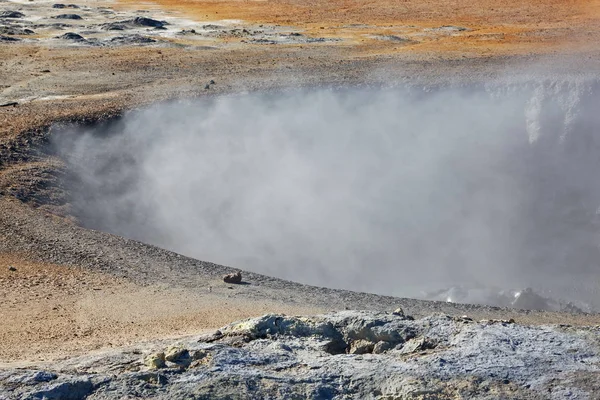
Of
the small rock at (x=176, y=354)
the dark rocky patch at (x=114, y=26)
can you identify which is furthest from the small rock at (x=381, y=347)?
the dark rocky patch at (x=114, y=26)

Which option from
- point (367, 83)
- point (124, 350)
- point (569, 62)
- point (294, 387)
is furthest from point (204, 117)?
point (294, 387)

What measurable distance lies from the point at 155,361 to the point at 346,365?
1.44m

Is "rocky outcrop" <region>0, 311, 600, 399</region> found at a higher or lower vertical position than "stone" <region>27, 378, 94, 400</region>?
higher

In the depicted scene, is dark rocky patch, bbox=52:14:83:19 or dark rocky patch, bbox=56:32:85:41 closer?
dark rocky patch, bbox=56:32:85:41

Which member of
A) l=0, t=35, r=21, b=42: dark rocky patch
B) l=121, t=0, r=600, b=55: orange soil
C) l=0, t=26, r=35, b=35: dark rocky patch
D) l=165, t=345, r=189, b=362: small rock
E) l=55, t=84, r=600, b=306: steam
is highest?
l=121, t=0, r=600, b=55: orange soil

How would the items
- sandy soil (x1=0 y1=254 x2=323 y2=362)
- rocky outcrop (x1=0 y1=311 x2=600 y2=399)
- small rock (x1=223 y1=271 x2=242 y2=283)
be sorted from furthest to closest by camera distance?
small rock (x1=223 y1=271 x2=242 y2=283) < sandy soil (x1=0 y1=254 x2=323 y2=362) < rocky outcrop (x1=0 y1=311 x2=600 y2=399)

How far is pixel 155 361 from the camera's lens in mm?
5930

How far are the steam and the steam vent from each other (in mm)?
52

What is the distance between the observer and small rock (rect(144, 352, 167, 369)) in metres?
5.90

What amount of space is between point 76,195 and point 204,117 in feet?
15.1

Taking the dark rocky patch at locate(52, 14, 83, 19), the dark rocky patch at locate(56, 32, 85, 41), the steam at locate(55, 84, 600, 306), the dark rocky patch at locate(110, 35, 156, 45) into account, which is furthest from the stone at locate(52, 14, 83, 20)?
the steam at locate(55, 84, 600, 306)

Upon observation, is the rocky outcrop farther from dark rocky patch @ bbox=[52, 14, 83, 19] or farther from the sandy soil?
dark rocky patch @ bbox=[52, 14, 83, 19]

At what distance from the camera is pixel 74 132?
15.7m

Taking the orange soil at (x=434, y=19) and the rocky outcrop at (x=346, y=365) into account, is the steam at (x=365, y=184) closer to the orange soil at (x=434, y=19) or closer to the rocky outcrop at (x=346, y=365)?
the orange soil at (x=434, y=19)
